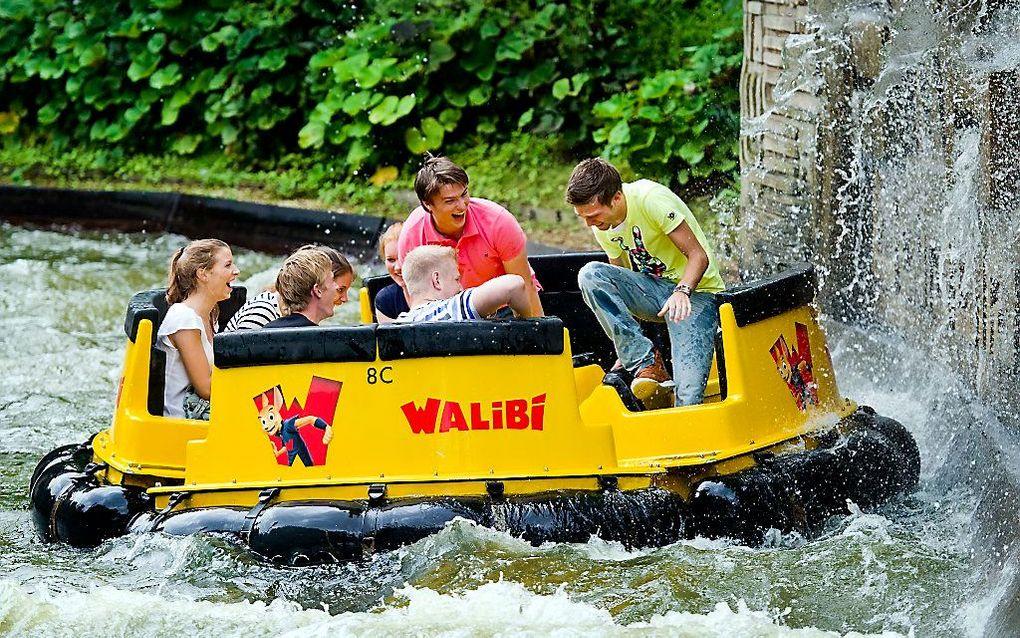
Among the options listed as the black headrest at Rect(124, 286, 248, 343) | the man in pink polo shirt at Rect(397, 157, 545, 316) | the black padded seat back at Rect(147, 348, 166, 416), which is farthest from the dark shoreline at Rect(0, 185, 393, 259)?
the black padded seat back at Rect(147, 348, 166, 416)

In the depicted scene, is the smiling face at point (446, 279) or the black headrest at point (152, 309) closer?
the smiling face at point (446, 279)

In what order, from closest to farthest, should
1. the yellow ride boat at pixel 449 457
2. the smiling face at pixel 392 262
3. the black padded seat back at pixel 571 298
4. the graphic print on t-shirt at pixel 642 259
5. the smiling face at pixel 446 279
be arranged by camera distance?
the yellow ride boat at pixel 449 457 → the smiling face at pixel 446 279 → the graphic print on t-shirt at pixel 642 259 → the smiling face at pixel 392 262 → the black padded seat back at pixel 571 298

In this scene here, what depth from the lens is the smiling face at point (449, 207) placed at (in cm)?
512

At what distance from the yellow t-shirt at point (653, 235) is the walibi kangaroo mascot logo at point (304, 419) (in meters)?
1.17

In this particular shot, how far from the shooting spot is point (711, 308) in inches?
204

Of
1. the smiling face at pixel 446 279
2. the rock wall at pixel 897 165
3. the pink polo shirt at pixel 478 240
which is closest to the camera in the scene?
the smiling face at pixel 446 279

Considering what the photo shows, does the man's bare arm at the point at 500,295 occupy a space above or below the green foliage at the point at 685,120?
above

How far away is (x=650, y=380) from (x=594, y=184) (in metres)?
0.76

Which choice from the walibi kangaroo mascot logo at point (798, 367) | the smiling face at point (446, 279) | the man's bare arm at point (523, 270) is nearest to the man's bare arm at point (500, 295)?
the smiling face at point (446, 279)

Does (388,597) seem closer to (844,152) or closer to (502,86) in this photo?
(844,152)

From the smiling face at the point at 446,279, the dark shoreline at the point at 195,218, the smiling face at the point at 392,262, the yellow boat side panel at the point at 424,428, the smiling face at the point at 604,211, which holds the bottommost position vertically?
the dark shoreline at the point at 195,218

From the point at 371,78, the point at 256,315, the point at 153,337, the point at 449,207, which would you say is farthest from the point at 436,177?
the point at 371,78

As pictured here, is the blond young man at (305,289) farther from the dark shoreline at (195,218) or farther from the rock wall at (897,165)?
the dark shoreline at (195,218)

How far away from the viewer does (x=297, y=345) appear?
4.70m
